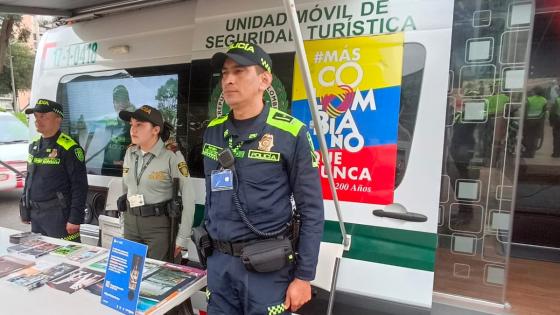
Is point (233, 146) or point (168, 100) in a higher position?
point (168, 100)

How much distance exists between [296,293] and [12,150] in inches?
283

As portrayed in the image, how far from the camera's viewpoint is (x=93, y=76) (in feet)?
10.5

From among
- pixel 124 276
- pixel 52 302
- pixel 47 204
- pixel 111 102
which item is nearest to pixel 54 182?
pixel 47 204

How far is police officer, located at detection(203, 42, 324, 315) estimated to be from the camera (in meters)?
1.47

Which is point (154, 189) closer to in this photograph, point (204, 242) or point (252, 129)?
point (204, 242)

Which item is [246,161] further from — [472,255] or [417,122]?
[472,255]

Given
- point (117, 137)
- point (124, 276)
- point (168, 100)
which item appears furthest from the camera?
point (117, 137)

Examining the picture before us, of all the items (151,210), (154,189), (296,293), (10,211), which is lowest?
(10,211)

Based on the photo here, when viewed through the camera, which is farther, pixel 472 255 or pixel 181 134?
pixel 181 134

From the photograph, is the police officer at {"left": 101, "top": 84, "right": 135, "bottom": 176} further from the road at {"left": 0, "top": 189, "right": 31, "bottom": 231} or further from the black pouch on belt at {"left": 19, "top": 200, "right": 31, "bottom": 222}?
the road at {"left": 0, "top": 189, "right": 31, "bottom": 231}

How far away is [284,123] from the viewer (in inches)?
60.9

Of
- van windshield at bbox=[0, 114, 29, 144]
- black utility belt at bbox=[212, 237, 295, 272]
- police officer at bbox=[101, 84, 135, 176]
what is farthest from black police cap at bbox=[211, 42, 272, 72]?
van windshield at bbox=[0, 114, 29, 144]

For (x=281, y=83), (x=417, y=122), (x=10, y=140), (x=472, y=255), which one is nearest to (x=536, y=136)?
(x=472, y=255)

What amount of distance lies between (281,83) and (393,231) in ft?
3.21
